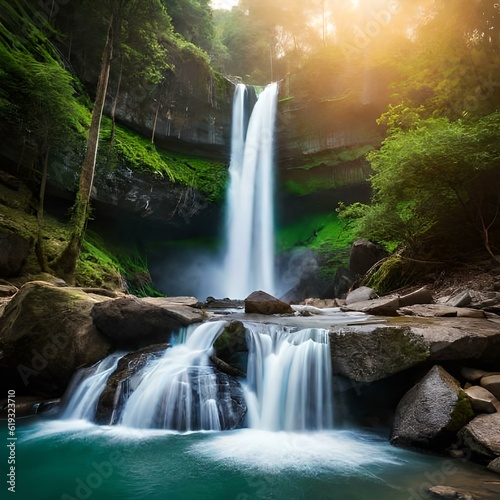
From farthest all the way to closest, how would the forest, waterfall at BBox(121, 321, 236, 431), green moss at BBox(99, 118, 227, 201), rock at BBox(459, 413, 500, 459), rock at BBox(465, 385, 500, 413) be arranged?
green moss at BBox(99, 118, 227, 201) → the forest → waterfall at BBox(121, 321, 236, 431) → rock at BBox(465, 385, 500, 413) → rock at BBox(459, 413, 500, 459)

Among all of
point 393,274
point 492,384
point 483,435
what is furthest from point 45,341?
point 393,274

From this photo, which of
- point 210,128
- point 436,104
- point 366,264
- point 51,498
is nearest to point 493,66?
point 436,104

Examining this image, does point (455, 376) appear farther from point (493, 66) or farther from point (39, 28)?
point (39, 28)

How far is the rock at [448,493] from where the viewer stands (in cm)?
290

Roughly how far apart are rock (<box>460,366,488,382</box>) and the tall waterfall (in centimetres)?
1770

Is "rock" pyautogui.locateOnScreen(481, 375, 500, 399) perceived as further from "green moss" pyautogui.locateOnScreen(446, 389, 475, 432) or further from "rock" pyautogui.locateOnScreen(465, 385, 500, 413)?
"green moss" pyautogui.locateOnScreen(446, 389, 475, 432)

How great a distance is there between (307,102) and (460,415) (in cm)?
2154

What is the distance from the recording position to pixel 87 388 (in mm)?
5910

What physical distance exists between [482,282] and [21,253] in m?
12.1

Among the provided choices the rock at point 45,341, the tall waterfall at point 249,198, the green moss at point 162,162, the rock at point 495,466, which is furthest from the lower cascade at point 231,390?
the tall waterfall at point 249,198

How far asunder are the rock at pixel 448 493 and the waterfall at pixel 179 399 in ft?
9.41

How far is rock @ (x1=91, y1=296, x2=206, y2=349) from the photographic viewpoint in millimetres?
6598

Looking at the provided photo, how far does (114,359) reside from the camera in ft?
21.3

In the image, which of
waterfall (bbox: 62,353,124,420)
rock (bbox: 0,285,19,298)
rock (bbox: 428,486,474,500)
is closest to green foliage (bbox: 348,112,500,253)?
rock (bbox: 428,486,474,500)
